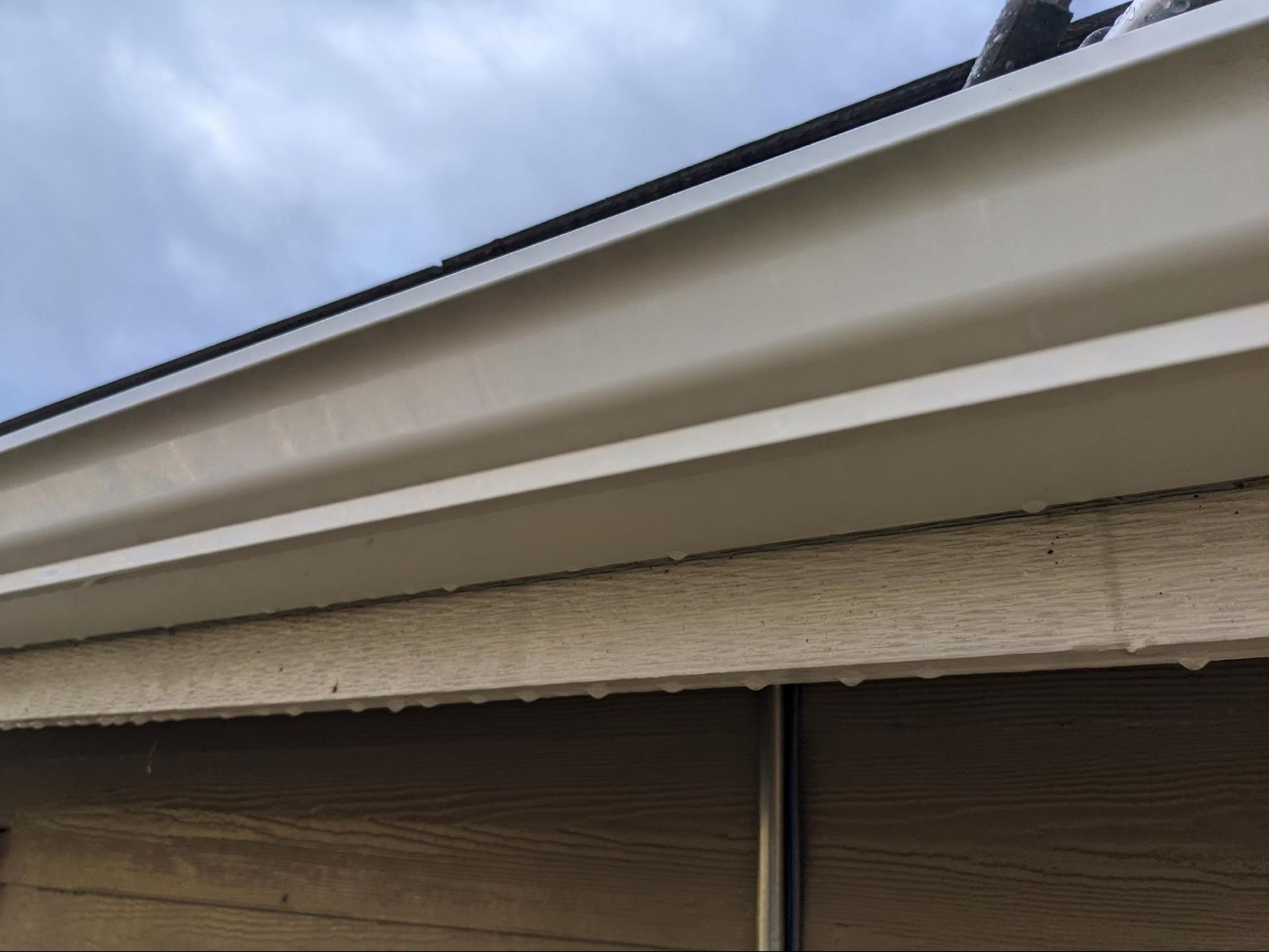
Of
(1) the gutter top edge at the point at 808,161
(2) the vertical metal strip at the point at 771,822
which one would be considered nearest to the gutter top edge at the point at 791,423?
(1) the gutter top edge at the point at 808,161

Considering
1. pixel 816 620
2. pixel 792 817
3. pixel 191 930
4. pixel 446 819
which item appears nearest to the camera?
pixel 816 620

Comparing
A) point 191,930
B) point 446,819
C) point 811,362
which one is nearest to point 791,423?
point 811,362

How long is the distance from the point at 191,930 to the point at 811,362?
1284 millimetres

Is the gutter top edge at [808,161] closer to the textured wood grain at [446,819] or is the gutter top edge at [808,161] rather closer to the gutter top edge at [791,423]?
the gutter top edge at [791,423]

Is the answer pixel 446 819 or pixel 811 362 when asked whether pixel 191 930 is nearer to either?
pixel 446 819

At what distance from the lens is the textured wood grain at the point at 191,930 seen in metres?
0.96

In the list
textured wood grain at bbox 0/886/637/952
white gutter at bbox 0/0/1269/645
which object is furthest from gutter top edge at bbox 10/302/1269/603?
textured wood grain at bbox 0/886/637/952

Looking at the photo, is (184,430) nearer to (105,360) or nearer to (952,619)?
(952,619)

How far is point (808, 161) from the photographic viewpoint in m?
0.53

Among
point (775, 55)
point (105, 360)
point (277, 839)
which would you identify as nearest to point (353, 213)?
A: point (105, 360)

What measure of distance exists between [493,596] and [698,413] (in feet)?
1.25

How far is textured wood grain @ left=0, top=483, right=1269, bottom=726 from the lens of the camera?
540 mm

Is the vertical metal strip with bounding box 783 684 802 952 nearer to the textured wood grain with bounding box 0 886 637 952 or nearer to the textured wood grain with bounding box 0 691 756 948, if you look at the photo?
the textured wood grain with bounding box 0 691 756 948

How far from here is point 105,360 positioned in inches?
410
